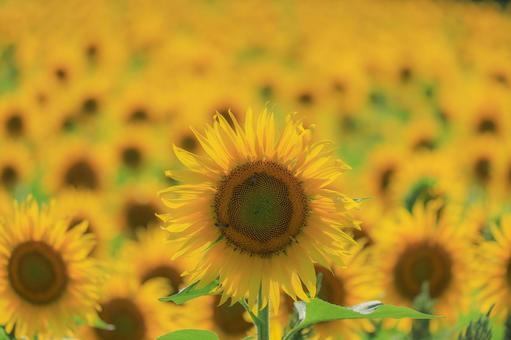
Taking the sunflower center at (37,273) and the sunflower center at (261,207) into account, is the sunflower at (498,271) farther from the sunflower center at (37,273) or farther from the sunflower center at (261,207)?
the sunflower center at (37,273)

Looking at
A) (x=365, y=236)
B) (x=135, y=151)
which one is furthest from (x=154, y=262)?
(x=135, y=151)

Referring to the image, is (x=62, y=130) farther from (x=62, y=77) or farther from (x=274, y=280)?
(x=274, y=280)

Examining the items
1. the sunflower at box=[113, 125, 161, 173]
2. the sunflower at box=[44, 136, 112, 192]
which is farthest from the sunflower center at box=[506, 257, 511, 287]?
the sunflower at box=[113, 125, 161, 173]

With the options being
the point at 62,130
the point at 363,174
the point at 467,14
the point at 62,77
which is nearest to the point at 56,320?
the point at 363,174

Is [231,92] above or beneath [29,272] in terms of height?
above

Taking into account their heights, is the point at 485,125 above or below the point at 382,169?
above

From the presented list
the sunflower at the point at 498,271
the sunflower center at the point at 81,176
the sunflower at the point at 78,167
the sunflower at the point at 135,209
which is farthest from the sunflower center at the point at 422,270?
the sunflower center at the point at 81,176

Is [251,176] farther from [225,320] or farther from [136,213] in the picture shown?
[136,213]
